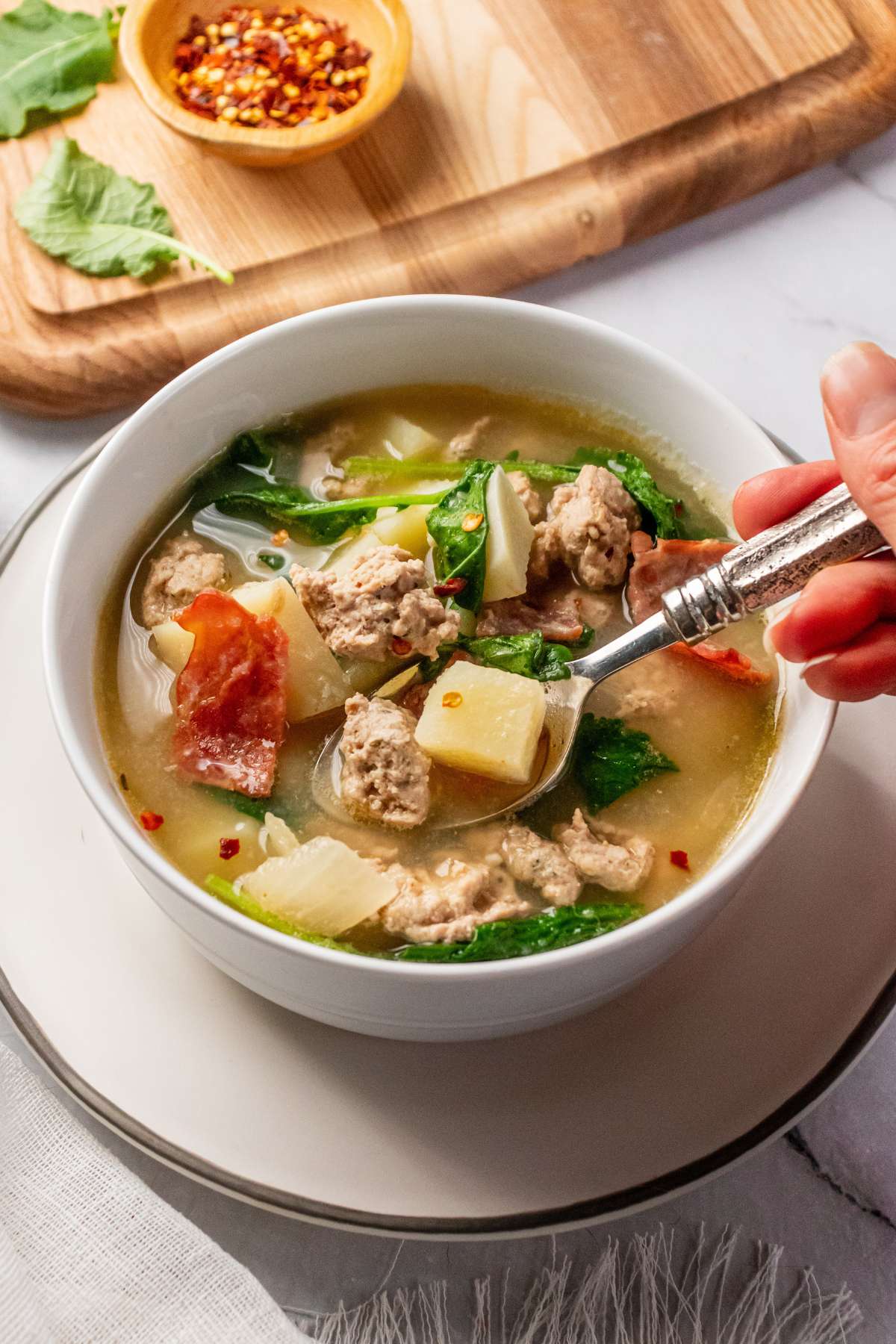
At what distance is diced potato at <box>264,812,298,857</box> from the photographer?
7.91 feet

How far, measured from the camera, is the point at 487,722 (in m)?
2.43

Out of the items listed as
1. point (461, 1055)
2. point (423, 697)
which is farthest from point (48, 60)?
point (461, 1055)

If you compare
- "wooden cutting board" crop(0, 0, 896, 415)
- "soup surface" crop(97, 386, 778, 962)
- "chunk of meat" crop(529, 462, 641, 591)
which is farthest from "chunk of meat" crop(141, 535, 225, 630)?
"wooden cutting board" crop(0, 0, 896, 415)

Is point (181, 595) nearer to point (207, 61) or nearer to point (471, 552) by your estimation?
point (471, 552)

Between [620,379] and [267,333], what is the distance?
749 mm

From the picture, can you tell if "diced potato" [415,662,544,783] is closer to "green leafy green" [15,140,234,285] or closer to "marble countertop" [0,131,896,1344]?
"marble countertop" [0,131,896,1344]

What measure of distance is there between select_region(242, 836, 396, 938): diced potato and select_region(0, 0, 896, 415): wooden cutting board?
1646mm

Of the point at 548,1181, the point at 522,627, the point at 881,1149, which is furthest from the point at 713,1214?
the point at 522,627

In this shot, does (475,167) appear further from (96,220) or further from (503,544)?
(503,544)

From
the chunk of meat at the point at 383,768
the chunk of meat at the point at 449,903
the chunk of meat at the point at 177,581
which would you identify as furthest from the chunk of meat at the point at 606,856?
the chunk of meat at the point at 177,581

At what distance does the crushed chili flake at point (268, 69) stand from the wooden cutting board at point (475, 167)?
130mm

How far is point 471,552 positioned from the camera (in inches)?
102

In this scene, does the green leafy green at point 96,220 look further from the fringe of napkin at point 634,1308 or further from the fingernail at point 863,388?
the fringe of napkin at point 634,1308

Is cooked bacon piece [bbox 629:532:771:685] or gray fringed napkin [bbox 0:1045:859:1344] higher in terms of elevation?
cooked bacon piece [bbox 629:532:771:685]
